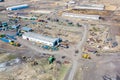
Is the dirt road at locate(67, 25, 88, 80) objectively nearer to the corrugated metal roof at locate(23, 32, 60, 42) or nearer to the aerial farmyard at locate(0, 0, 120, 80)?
the aerial farmyard at locate(0, 0, 120, 80)

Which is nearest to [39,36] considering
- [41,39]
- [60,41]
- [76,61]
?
[41,39]

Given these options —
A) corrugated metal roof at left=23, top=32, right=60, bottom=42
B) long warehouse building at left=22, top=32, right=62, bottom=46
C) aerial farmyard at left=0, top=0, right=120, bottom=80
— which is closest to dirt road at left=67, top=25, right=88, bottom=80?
aerial farmyard at left=0, top=0, right=120, bottom=80

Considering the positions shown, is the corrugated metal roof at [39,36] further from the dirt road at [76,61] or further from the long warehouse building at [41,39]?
the dirt road at [76,61]

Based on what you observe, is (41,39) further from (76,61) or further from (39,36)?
(76,61)

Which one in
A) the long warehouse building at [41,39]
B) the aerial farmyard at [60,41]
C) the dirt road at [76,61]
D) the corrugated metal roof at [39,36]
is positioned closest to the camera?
the dirt road at [76,61]

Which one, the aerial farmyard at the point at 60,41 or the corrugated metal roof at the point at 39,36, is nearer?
the aerial farmyard at the point at 60,41

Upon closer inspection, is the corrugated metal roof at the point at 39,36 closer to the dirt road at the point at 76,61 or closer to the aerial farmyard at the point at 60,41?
the aerial farmyard at the point at 60,41

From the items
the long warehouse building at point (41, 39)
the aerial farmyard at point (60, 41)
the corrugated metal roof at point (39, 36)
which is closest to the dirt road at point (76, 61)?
the aerial farmyard at point (60, 41)

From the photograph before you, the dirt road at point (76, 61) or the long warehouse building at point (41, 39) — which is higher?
the long warehouse building at point (41, 39)

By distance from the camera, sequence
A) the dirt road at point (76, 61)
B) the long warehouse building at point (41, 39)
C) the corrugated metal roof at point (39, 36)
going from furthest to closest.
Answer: the corrugated metal roof at point (39, 36) → the long warehouse building at point (41, 39) → the dirt road at point (76, 61)
